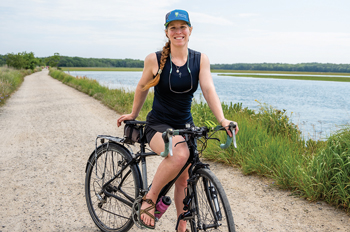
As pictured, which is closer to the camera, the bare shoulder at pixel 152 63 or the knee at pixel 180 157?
the knee at pixel 180 157

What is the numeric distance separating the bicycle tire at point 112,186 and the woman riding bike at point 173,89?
0.47 m

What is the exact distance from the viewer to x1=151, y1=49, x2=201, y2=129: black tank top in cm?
236

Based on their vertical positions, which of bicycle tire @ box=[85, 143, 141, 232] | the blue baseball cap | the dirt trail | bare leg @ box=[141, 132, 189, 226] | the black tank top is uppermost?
the blue baseball cap

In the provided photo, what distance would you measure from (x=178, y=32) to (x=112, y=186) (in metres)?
1.74

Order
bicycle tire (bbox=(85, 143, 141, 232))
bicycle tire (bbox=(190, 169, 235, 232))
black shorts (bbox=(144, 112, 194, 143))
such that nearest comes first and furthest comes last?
bicycle tire (bbox=(190, 169, 235, 232)), black shorts (bbox=(144, 112, 194, 143)), bicycle tire (bbox=(85, 143, 141, 232))

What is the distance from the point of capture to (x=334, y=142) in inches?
154

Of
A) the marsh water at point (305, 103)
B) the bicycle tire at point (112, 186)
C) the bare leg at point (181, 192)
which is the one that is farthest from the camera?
the marsh water at point (305, 103)

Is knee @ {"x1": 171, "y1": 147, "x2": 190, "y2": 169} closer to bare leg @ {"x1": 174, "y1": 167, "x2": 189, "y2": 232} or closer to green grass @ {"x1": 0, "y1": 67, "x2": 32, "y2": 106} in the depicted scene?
bare leg @ {"x1": 174, "y1": 167, "x2": 189, "y2": 232}

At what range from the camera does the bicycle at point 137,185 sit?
7.10 ft

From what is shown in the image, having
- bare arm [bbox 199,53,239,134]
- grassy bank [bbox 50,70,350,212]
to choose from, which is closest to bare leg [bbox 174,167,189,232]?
bare arm [bbox 199,53,239,134]

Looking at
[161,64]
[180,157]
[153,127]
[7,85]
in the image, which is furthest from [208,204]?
[7,85]

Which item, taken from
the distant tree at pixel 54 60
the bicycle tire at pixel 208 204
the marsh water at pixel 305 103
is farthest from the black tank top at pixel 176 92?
the distant tree at pixel 54 60

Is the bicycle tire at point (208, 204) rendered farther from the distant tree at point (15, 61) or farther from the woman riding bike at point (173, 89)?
the distant tree at point (15, 61)

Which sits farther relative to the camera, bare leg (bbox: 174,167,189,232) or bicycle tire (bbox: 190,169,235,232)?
bare leg (bbox: 174,167,189,232)
